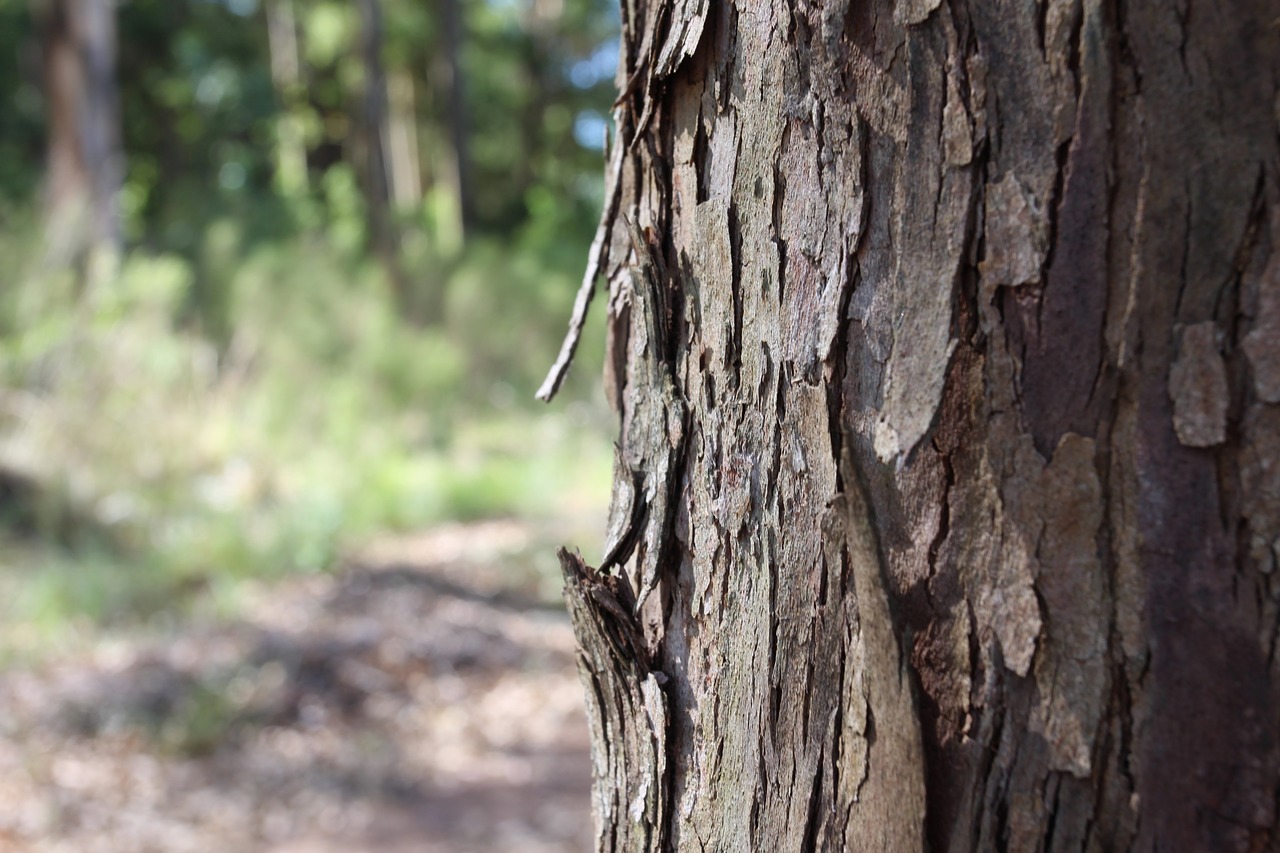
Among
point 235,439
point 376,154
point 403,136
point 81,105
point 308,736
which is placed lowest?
point 308,736

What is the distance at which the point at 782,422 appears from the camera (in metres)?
0.89

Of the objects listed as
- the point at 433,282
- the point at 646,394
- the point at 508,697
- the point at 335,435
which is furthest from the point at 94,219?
the point at 646,394

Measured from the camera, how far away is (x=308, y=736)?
4.44m

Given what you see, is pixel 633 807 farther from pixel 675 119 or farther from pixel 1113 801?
pixel 675 119

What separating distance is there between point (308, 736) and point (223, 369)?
529cm

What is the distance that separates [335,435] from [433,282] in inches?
193

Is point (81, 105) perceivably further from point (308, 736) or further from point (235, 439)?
point (308, 736)

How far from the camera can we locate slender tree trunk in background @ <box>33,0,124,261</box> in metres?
9.14

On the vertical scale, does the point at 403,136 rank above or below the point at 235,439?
above

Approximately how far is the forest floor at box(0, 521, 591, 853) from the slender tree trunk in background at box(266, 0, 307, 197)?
16134 mm

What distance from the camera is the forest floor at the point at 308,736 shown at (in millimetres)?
3883

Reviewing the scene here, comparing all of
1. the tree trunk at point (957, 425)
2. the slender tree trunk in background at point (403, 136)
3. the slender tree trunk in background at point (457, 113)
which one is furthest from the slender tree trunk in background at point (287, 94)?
the tree trunk at point (957, 425)

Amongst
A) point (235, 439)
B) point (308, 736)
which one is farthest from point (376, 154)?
point (308, 736)

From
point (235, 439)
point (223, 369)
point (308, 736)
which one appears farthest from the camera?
point (223, 369)
